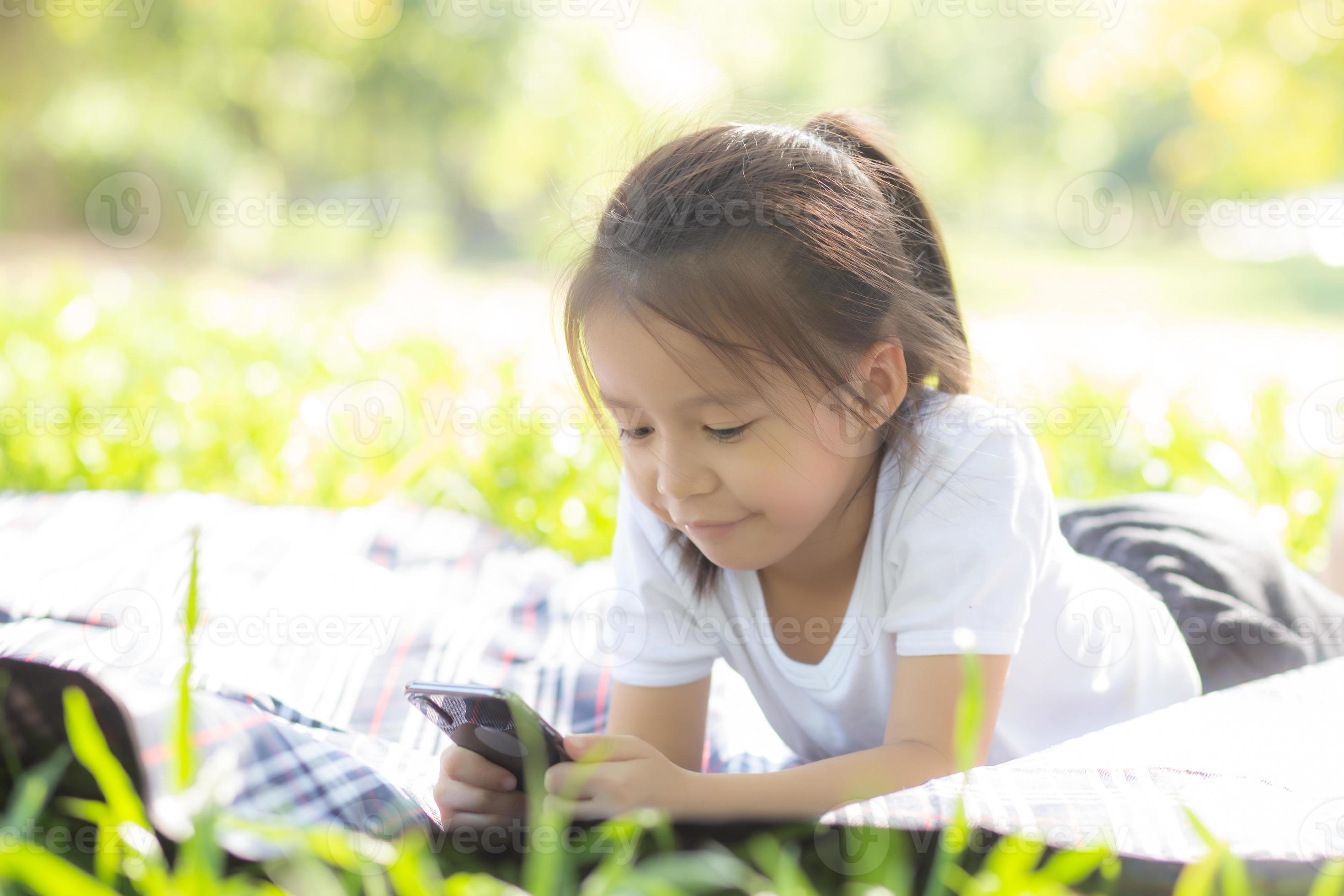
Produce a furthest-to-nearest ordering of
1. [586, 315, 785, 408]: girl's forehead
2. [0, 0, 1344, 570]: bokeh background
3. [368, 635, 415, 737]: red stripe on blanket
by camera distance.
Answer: [0, 0, 1344, 570]: bokeh background, [368, 635, 415, 737]: red stripe on blanket, [586, 315, 785, 408]: girl's forehead

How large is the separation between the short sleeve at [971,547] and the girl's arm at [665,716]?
0.35 m

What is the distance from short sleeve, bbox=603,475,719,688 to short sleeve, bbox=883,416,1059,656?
32cm

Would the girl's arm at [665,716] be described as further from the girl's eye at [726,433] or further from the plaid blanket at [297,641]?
the girl's eye at [726,433]

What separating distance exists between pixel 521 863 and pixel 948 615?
623 mm

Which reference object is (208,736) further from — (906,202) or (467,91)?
(467,91)

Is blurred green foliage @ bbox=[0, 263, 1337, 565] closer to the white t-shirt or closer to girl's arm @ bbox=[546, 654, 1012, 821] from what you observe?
the white t-shirt

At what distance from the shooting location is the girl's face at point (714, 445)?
1.31m

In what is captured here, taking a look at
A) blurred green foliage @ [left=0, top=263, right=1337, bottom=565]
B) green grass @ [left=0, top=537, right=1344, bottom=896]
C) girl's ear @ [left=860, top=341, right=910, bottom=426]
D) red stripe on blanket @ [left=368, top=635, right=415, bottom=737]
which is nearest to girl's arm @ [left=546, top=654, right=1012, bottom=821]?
green grass @ [left=0, top=537, right=1344, bottom=896]

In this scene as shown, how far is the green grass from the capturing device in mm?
812

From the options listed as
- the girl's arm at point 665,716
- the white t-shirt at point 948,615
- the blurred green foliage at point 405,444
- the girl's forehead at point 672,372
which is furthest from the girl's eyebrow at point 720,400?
the blurred green foliage at point 405,444

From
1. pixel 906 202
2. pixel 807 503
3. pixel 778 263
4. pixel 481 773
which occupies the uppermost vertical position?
pixel 906 202

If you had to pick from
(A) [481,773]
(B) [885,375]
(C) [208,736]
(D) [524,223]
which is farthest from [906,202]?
(D) [524,223]

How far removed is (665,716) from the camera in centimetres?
168

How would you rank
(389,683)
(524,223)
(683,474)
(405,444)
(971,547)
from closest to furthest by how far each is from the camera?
1. (683,474)
2. (971,547)
3. (389,683)
4. (405,444)
5. (524,223)
